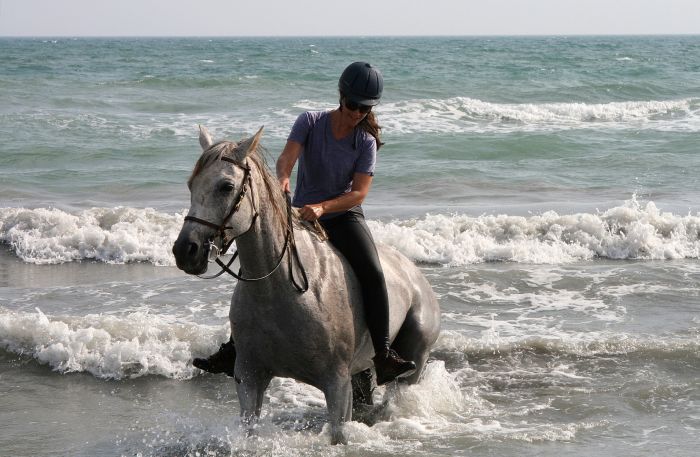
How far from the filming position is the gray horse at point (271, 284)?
4312mm

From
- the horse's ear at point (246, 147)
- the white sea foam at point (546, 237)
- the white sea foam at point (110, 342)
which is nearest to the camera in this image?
the horse's ear at point (246, 147)

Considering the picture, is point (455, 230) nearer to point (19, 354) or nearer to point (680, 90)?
point (19, 354)

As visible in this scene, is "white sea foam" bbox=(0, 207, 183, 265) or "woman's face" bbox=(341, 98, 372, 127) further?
"white sea foam" bbox=(0, 207, 183, 265)

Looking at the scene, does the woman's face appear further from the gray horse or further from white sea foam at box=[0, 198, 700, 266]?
white sea foam at box=[0, 198, 700, 266]

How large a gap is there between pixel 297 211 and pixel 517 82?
123 feet

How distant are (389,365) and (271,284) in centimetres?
105

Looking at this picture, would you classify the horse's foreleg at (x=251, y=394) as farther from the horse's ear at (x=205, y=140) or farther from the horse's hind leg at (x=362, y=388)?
the horse's ear at (x=205, y=140)

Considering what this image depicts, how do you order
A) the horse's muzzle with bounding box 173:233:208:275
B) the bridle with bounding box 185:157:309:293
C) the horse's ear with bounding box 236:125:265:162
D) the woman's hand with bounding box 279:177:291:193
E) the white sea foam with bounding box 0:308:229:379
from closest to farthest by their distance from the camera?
the horse's muzzle with bounding box 173:233:208:275 → the bridle with bounding box 185:157:309:293 → the horse's ear with bounding box 236:125:265:162 → the woman's hand with bounding box 279:177:291:193 → the white sea foam with bounding box 0:308:229:379

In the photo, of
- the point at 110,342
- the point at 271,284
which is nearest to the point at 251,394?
the point at 271,284

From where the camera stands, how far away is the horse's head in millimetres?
4133

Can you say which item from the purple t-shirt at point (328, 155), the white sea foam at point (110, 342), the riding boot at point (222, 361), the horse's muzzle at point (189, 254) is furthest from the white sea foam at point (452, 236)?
the horse's muzzle at point (189, 254)

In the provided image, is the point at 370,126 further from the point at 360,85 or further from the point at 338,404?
the point at 338,404

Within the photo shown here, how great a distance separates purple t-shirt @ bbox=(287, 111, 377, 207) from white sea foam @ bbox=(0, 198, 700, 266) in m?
6.87

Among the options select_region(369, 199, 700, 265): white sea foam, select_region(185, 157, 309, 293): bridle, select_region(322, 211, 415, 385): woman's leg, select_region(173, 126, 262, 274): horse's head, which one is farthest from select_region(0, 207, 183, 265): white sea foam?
select_region(173, 126, 262, 274): horse's head
